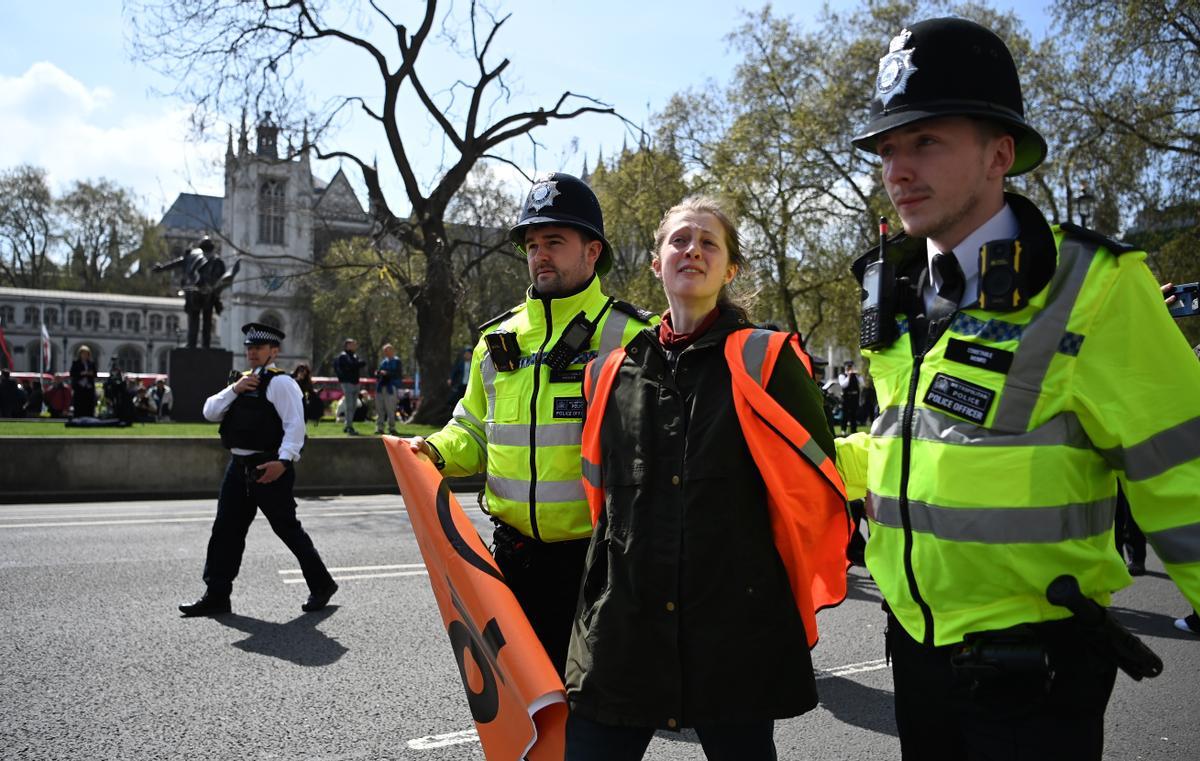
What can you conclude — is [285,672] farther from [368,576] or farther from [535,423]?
[535,423]

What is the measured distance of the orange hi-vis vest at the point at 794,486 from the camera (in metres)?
2.30

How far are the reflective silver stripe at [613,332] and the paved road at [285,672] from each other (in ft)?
6.52

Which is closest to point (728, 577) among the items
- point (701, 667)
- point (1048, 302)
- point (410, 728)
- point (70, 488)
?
point (701, 667)

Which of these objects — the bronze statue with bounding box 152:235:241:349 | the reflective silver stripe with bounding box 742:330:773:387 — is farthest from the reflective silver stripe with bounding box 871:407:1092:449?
the bronze statue with bounding box 152:235:241:349

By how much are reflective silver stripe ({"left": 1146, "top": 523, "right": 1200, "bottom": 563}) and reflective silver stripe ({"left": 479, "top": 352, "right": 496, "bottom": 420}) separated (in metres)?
2.12

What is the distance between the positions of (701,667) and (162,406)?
31.3 meters

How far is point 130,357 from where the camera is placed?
327 feet

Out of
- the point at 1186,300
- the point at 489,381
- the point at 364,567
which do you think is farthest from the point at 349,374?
the point at 1186,300

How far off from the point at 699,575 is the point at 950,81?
49.9 inches

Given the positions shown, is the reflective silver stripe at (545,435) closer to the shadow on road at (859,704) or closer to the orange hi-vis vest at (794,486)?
the orange hi-vis vest at (794,486)

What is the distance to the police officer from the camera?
660cm

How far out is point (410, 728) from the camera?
433 cm

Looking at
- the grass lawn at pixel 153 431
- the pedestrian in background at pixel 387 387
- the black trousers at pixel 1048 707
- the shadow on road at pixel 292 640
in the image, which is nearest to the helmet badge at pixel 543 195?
the black trousers at pixel 1048 707

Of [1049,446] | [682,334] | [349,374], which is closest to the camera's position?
[1049,446]
